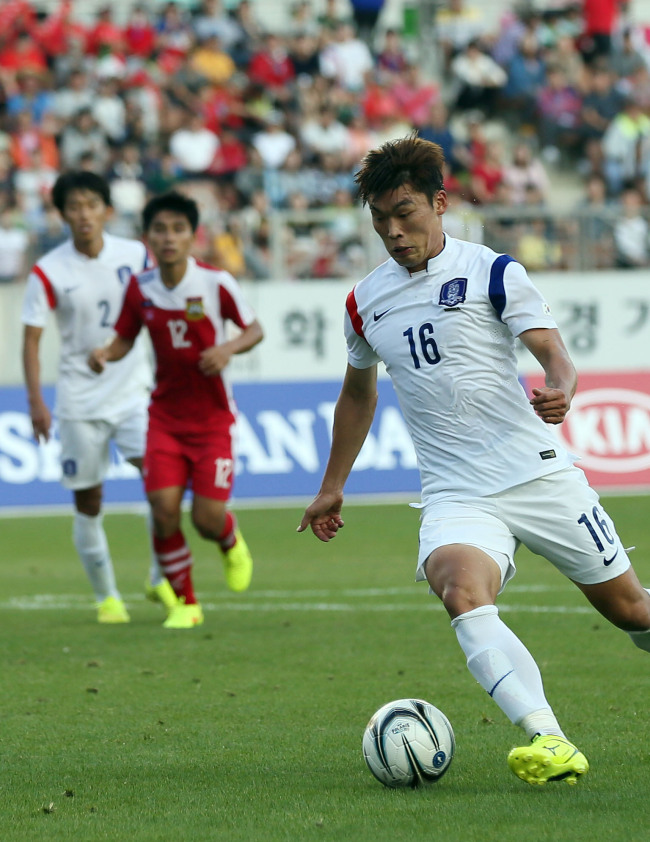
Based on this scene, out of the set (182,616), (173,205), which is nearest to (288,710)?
(182,616)

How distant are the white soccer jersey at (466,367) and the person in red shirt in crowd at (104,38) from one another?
17396 mm

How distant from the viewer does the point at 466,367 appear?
16.3 feet

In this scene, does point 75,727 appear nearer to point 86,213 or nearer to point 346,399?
point 346,399

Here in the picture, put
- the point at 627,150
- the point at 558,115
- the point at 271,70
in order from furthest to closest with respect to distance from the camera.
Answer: the point at 558,115
the point at 271,70
the point at 627,150

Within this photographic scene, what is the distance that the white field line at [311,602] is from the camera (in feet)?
30.9

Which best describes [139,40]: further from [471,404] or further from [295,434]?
[471,404]

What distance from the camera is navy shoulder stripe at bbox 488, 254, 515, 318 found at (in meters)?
4.90

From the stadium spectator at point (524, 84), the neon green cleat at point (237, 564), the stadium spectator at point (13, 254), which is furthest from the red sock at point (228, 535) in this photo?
the stadium spectator at point (524, 84)

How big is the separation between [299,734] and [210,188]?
14.4 meters

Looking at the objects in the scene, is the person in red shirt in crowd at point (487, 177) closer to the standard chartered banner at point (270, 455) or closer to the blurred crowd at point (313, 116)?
the blurred crowd at point (313, 116)

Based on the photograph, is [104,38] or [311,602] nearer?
[311,602]

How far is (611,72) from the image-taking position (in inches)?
893

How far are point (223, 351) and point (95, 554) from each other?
5.81ft

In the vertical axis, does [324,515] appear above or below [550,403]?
below
